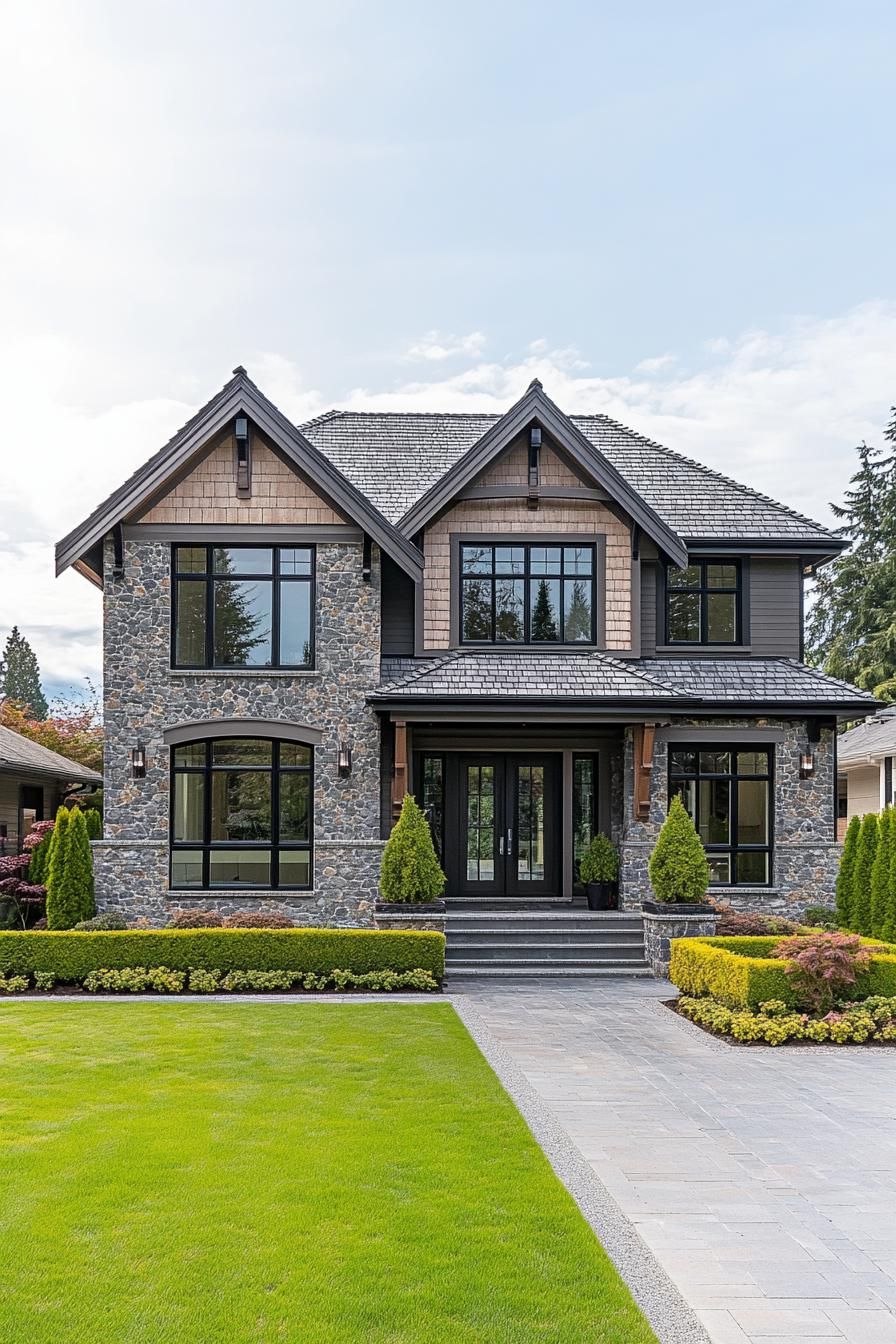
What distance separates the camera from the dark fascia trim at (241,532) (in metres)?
15.3

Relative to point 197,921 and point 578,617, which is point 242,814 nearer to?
point 197,921

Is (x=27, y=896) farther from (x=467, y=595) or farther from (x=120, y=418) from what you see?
(x=120, y=418)

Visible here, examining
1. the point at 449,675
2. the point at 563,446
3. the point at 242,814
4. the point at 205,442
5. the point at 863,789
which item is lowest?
the point at 863,789

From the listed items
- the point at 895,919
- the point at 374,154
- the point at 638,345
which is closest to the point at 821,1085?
the point at 895,919

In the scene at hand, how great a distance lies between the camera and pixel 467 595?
16.5 metres

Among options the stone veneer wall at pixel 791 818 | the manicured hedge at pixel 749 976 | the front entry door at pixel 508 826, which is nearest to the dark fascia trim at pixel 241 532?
the front entry door at pixel 508 826

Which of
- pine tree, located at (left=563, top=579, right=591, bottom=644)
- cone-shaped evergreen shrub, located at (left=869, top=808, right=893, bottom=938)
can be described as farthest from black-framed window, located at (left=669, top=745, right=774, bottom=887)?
pine tree, located at (left=563, top=579, right=591, bottom=644)

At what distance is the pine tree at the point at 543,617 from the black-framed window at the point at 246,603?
148 inches

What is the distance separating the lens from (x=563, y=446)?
627 inches

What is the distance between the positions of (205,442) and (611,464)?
6.58 m

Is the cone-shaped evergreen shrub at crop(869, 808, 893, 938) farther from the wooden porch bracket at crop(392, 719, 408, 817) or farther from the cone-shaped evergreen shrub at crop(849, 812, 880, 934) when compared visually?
the wooden porch bracket at crop(392, 719, 408, 817)

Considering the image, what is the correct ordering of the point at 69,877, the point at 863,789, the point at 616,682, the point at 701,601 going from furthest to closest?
the point at 863,789
the point at 701,601
the point at 616,682
the point at 69,877

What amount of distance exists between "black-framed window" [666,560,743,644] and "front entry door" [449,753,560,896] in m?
3.31

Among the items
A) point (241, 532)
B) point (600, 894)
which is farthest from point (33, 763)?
point (600, 894)
